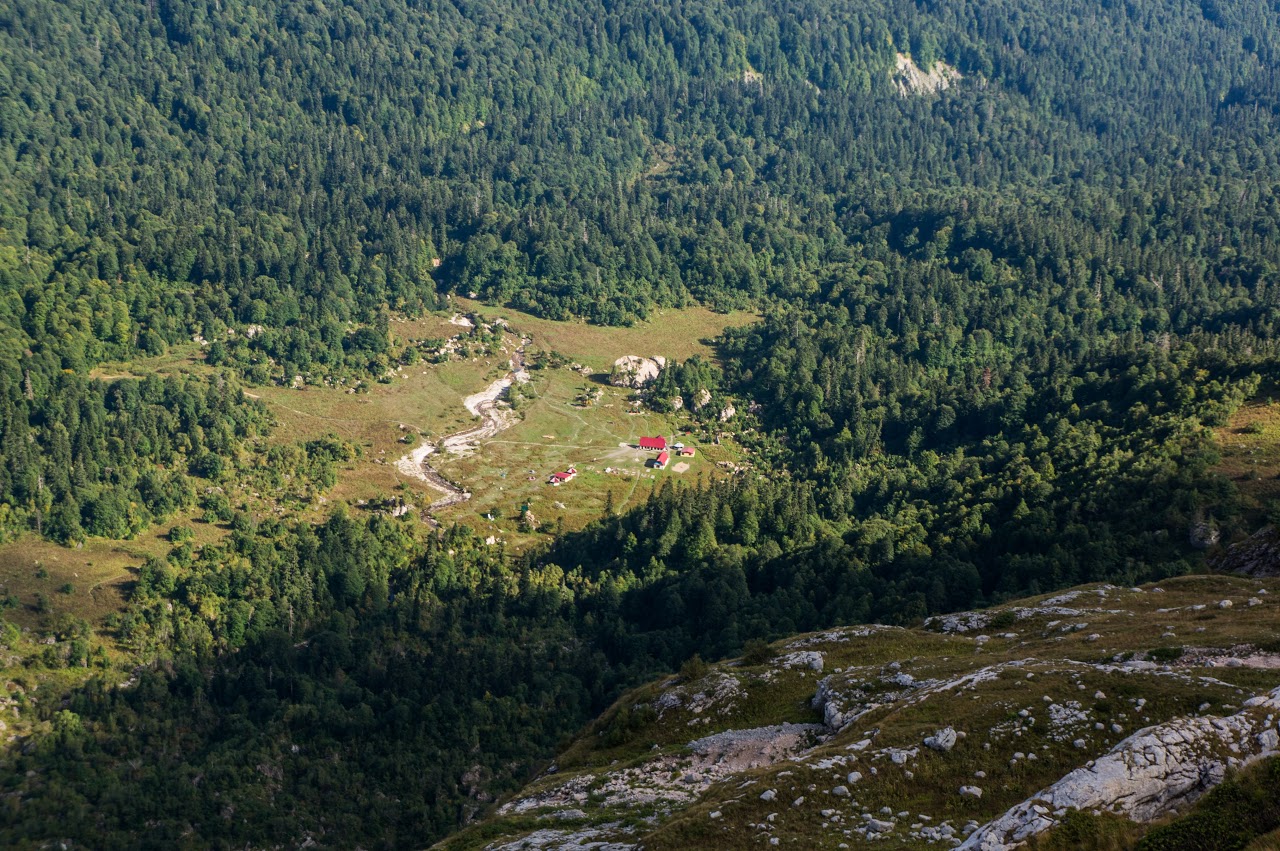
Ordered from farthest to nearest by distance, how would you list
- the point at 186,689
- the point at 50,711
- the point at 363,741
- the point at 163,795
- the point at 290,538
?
the point at 290,538 < the point at 186,689 < the point at 50,711 < the point at 363,741 < the point at 163,795

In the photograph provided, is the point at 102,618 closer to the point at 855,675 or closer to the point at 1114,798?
the point at 855,675

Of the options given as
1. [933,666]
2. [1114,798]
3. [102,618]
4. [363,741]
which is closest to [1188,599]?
[933,666]

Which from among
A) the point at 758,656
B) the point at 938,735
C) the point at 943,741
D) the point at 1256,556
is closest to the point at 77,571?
the point at 758,656

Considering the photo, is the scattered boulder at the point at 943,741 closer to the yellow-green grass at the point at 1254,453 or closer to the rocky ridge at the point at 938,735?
the rocky ridge at the point at 938,735

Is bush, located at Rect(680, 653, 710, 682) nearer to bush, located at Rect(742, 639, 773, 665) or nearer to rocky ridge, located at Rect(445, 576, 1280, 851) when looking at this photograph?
rocky ridge, located at Rect(445, 576, 1280, 851)

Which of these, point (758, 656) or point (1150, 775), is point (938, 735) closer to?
point (1150, 775)

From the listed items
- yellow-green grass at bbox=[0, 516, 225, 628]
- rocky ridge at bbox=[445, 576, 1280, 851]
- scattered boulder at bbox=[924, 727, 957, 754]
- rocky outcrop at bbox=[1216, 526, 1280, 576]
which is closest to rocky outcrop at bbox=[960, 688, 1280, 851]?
rocky ridge at bbox=[445, 576, 1280, 851]
